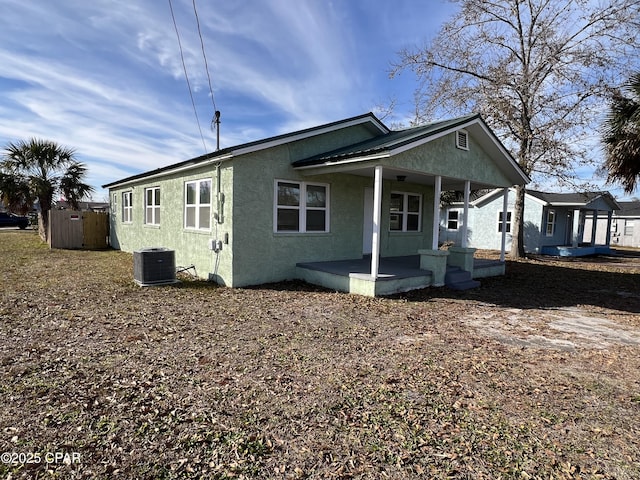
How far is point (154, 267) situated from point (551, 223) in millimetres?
22716

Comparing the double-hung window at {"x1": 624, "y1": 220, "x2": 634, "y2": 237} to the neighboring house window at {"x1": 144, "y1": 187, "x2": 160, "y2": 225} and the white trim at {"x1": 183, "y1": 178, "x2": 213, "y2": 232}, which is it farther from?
the neighboring house window at {"x1": 144, "y1": 187, "x2": 160, "y2": 225}

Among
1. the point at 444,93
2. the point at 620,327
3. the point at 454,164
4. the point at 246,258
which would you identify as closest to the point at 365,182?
the point at 454,164

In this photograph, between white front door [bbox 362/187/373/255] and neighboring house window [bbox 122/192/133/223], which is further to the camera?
neighboring house window [bbox 122/192/133/223]

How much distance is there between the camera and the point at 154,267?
842 centimetres

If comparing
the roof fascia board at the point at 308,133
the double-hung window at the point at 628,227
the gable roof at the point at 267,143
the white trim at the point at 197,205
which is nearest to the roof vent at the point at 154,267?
the white trim at the point at 197,205

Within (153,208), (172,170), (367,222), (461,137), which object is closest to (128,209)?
(153,208)

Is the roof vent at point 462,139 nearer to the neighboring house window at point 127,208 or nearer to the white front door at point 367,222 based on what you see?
the white front door at point 367,222

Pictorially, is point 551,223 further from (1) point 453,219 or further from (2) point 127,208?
(2) point 127,208

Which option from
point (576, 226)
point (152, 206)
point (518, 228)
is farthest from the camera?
point (576, 226)

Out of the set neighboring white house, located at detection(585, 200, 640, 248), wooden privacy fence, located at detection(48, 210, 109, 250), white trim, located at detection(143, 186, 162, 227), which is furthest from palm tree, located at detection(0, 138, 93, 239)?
neighboring white house, located at detection(585, 200, 640, 248)

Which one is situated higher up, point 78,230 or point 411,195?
point 411,195

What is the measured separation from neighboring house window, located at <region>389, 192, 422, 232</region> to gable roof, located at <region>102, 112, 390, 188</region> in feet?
7.78

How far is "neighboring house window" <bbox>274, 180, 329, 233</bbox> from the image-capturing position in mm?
8984

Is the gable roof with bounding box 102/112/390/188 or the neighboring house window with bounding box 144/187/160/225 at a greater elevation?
the gable roof with bounding box 102/112/390/188
